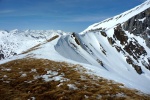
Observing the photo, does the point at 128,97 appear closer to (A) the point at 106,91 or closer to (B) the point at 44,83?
(A) the point at 106,91

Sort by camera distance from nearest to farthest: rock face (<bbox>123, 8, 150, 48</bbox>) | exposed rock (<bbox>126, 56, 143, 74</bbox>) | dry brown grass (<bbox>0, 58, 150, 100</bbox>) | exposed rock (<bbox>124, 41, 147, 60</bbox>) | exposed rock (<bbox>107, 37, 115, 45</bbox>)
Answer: dry brown grass (<bbox>0, 58, 150, 100</bbox>), exposed rock (<bbox>126, 56, 143, 74</bbox>), exposed rock (<bbox>124, 41, 147, 60</bbox>), exposed rock (<bbox>107, 37, 115, 45</bbox>), rock face (<bbox>123, 8, 150, 48</bbox>)

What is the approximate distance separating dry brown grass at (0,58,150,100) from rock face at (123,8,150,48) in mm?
123278

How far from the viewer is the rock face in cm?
14250

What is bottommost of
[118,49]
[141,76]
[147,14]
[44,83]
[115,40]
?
[44,83]

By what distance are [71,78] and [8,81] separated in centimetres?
770

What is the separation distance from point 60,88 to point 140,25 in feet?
452

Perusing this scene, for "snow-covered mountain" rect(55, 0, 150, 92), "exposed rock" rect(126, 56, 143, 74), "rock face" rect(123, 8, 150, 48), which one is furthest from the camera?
"rock face" rect(123, 8, 150, 48)

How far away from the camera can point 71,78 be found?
24812 millimetres

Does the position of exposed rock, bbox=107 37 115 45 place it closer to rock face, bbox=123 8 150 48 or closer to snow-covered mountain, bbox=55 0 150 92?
snow-covered mountain, bbox=55 0 150 92

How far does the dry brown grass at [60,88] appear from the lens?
18.9 metres

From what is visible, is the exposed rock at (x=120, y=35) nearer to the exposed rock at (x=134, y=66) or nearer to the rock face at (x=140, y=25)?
the rock face at (x=140, y=25)

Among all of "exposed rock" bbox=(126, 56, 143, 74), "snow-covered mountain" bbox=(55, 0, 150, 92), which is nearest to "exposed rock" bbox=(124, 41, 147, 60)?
"snow-covered mountain" bbox=(55, 0, 150, 92)

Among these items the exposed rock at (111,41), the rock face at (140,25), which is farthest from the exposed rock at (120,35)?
the rock face at (140,25)

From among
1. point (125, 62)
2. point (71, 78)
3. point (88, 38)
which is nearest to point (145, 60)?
point (125, 62)
